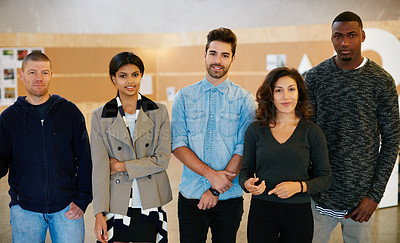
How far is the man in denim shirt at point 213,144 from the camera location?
88.8 inches

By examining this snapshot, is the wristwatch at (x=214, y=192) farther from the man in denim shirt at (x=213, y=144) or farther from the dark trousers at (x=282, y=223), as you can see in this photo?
the dark trousers at (x=282, y=223)

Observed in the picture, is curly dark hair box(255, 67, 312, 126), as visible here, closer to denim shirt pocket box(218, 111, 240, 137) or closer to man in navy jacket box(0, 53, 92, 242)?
denim shirt pocket box(218, 111, 240, 137)

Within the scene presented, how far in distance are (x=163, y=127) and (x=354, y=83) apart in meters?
Answer: 1.21

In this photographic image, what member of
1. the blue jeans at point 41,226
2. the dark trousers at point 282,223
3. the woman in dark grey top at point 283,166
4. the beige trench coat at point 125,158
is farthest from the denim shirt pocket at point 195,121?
the blue jeans at point 41,226

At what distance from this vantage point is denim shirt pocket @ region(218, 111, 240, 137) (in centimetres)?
231

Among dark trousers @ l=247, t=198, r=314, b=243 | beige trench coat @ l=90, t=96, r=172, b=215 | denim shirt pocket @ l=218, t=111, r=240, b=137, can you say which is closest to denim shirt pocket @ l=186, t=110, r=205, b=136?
denim shirt pocket @ l=218, t=111, r=240, b=137

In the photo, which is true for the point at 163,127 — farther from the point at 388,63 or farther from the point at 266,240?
the point at 388,63

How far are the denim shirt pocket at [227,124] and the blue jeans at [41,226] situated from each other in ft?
3.57

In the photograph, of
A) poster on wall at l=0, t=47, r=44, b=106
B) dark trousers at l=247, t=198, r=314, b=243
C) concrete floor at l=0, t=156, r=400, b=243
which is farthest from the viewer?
poster on wall at l=0, t=47, r=44, b=106

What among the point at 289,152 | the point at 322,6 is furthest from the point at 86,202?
the point at 322,6

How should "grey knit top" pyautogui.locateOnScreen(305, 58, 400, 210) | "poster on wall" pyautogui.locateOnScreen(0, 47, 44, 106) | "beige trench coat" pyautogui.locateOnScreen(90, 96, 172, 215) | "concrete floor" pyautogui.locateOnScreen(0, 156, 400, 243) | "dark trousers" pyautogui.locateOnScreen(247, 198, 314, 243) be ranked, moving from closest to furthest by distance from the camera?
"dark trousers" pyautogui.locateOnScreen(247, 198, 314, 243) → "beige trench coat" pyautogui.locateOnScreen(90, 96, 172, 215) → "grey knit top" pyautogui.locateOnScreen(305, 58, 400, 210) → "concrete floor" pyautogui.locateOnScreen(0, 156, 400, 243) → "poster on wall" pyautogui.locateOnScreen(0, 47, 44, 106)

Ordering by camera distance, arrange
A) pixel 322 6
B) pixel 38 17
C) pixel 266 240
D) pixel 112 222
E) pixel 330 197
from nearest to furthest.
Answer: pixel 266 240 → pixel 112 222 → pixel 330 197 → pixel 322 6 → pixel 38 17

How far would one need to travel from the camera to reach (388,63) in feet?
16.5

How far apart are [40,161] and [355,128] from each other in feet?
6.35
